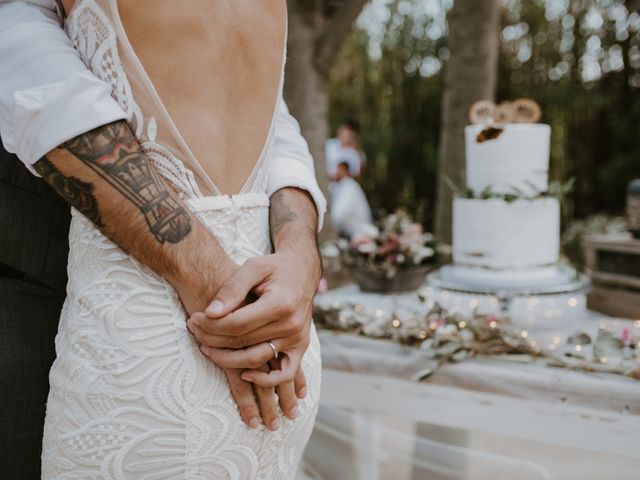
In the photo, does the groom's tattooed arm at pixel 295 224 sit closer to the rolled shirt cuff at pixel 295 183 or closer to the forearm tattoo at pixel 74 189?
the rolled shirt cuff at pixel 295 183

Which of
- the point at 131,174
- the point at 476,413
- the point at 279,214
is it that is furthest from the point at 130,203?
the point at 476,413

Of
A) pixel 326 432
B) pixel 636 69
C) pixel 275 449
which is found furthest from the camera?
pixel 636 69

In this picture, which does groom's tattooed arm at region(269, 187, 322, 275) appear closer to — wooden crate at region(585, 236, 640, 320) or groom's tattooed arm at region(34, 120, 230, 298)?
groom's tattooed arm at region(34, 120, 230, 298)

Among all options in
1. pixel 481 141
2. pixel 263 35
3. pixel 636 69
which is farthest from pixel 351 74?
pixel 263 35

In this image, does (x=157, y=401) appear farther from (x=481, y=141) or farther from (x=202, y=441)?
(x=481, y=141)

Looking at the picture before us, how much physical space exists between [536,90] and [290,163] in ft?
25.9

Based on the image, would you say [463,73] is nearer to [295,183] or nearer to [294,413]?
[295,183]

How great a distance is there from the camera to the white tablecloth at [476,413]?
1573mm

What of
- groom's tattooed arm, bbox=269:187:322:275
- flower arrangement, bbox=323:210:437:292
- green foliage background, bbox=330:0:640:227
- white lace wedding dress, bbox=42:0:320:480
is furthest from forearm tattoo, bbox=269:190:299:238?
green foliage background, bbox=330:0:640:227

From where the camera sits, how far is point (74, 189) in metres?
0.83

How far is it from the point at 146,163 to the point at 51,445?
391mm

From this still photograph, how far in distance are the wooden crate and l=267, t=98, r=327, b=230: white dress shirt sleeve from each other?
4.48ft

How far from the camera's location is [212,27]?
90 cm

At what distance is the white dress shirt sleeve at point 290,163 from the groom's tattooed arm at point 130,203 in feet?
0.86
